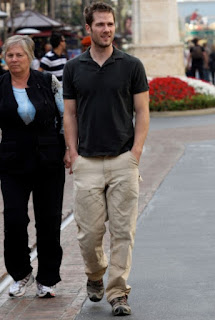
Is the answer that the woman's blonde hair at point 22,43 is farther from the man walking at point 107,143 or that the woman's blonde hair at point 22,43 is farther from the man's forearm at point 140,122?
the man's forearm at point 140,122

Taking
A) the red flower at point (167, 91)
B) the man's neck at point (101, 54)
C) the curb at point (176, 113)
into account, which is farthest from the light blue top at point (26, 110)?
the red flower at point (167, 91)

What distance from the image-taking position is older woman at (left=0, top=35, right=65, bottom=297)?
690 centimetres

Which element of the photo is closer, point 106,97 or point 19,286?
point 106,97

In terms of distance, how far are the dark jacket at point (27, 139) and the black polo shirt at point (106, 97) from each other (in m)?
0.53

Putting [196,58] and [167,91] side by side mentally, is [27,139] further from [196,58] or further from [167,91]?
[196,58]

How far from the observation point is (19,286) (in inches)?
277

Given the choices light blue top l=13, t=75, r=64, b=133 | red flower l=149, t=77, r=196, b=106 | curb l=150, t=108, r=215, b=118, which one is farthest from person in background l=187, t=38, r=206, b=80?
light blue top l=13, t=75, r=64, b=133

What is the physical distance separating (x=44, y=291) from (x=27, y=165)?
826 mm

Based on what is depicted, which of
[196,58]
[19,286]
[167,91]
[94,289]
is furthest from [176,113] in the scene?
[94,289]

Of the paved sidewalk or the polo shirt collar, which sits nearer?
the polo shirt collar

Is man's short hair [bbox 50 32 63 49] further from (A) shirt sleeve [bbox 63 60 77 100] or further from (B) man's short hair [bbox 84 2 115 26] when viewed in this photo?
(B) man's short hair [bbox 84 2 115 26]

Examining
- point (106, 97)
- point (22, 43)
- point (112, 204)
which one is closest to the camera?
point (106, 97)

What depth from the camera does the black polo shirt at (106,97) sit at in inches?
250

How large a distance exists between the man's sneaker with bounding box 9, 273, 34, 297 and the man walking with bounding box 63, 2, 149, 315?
689 mm
